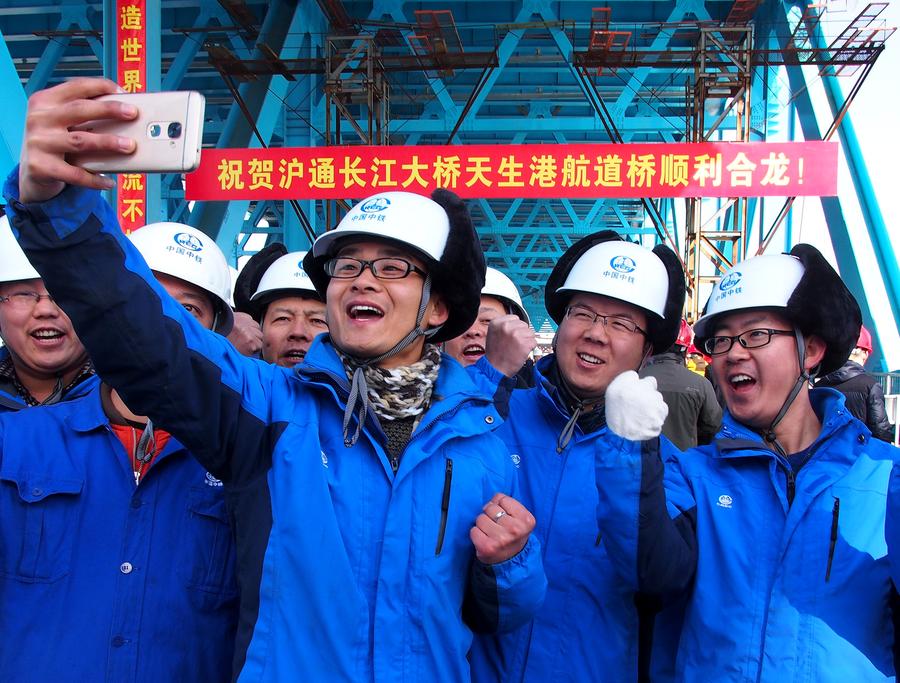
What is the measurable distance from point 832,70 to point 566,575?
1426cm

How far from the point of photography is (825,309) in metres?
2.35

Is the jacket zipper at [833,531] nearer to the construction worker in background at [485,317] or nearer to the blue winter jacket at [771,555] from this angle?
the blue winter jacket at [771,555]

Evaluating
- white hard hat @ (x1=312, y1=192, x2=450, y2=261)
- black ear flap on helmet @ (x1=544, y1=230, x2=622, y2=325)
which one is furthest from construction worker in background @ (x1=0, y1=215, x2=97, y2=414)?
black ear flap on helmet @ (x1=544, y1=230, x2=622, y2=325)

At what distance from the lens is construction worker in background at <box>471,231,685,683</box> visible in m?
2.27

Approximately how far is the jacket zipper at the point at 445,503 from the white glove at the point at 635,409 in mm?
424

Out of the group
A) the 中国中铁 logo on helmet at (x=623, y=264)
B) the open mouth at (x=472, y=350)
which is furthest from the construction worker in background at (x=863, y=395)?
the 中国中铁 logo on helmet at (x=623, y=264)

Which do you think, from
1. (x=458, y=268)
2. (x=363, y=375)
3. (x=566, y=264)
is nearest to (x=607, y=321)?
(x=566, y=264)

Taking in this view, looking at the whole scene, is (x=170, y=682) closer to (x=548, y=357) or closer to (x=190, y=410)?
(x=190, y=410)

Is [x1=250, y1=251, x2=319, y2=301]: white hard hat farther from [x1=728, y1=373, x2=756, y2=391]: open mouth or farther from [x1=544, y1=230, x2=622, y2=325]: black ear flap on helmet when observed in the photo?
[x1=728, y1=373, x2=756, y2=391]: open mouth

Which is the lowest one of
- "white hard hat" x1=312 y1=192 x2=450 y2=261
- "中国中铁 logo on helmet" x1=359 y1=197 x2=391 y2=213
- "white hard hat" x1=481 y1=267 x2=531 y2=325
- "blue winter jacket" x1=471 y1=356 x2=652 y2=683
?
"blue winter jacket" x1=471 y1=356 x2=652 y2=683

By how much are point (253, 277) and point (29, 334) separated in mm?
1425

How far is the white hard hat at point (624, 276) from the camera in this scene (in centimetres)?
267

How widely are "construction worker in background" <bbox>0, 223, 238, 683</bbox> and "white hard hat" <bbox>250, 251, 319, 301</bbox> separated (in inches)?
58.4

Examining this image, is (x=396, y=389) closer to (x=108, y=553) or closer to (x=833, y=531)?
(x=108, y=553)
